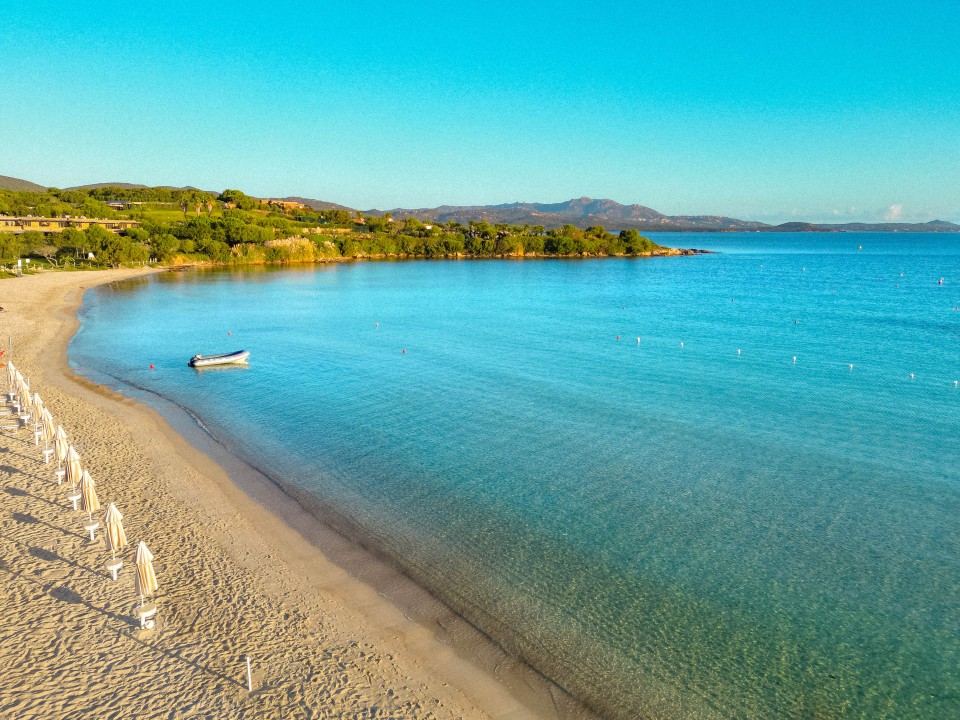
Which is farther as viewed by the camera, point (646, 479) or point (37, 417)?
point (37, 417)

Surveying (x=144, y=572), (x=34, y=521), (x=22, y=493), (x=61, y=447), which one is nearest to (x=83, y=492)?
(x=34, y=521)

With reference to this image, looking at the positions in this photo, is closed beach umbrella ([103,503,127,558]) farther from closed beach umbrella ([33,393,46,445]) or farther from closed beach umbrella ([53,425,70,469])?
closed beach umbrella ([33,393,46,445])

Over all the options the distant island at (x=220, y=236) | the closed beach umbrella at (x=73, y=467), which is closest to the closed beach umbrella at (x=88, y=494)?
the closed beach umbrella at (x=73, y=467)

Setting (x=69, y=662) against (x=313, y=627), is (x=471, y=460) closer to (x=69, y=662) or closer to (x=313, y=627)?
(x=313, y=627)

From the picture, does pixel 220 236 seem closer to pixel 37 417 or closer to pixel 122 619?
pixel 37 417

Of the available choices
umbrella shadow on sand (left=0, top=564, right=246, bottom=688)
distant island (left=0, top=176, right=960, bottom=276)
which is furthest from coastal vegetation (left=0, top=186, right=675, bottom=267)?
umbrella shadow on sand (left=0, top=564, right=246, bottom=688)

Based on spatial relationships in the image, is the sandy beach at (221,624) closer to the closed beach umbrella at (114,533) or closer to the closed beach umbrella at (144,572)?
the closed beach umbrella at (114,533)

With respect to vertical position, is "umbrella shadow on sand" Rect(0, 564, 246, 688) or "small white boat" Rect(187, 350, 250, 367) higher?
"umbrella shadow on sand" Rect(0, 564, 246, 688)
